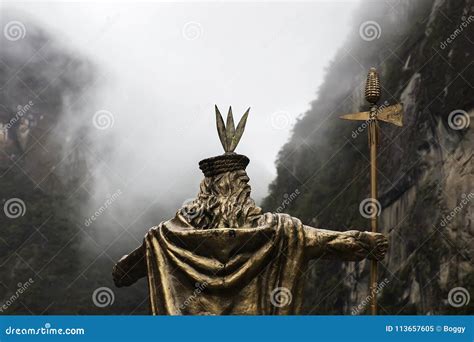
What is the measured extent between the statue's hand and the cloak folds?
2.03 feet

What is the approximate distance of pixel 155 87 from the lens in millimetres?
33906

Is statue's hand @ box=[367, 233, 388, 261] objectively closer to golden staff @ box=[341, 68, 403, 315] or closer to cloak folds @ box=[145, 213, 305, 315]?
golden staff @ box=[341, 68, 403, 315]

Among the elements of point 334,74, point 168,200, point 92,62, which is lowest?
point 168,200

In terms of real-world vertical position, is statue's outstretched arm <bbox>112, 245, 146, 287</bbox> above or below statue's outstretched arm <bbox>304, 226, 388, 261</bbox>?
below

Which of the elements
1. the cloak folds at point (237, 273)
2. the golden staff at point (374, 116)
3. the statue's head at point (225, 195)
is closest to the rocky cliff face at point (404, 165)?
the golden staff at point (374, 116)

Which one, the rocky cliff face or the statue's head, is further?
the rocky cliff face

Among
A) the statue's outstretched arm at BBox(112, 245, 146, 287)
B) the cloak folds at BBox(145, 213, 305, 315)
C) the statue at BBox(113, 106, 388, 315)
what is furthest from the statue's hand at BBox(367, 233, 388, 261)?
the statue's outstretched arm at BBox(112, 245, 146, 287)

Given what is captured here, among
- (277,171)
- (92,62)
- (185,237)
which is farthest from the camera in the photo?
(92,62)

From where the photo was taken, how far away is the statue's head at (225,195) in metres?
9.03

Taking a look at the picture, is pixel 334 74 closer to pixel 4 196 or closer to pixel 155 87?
pixel 155 87

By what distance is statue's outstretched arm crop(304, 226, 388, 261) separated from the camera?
8766mm

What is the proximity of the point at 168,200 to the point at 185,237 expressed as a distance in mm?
21221

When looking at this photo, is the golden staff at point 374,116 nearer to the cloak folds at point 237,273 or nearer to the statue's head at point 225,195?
the cloak folds at point 237,273

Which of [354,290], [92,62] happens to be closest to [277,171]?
[354,290]
